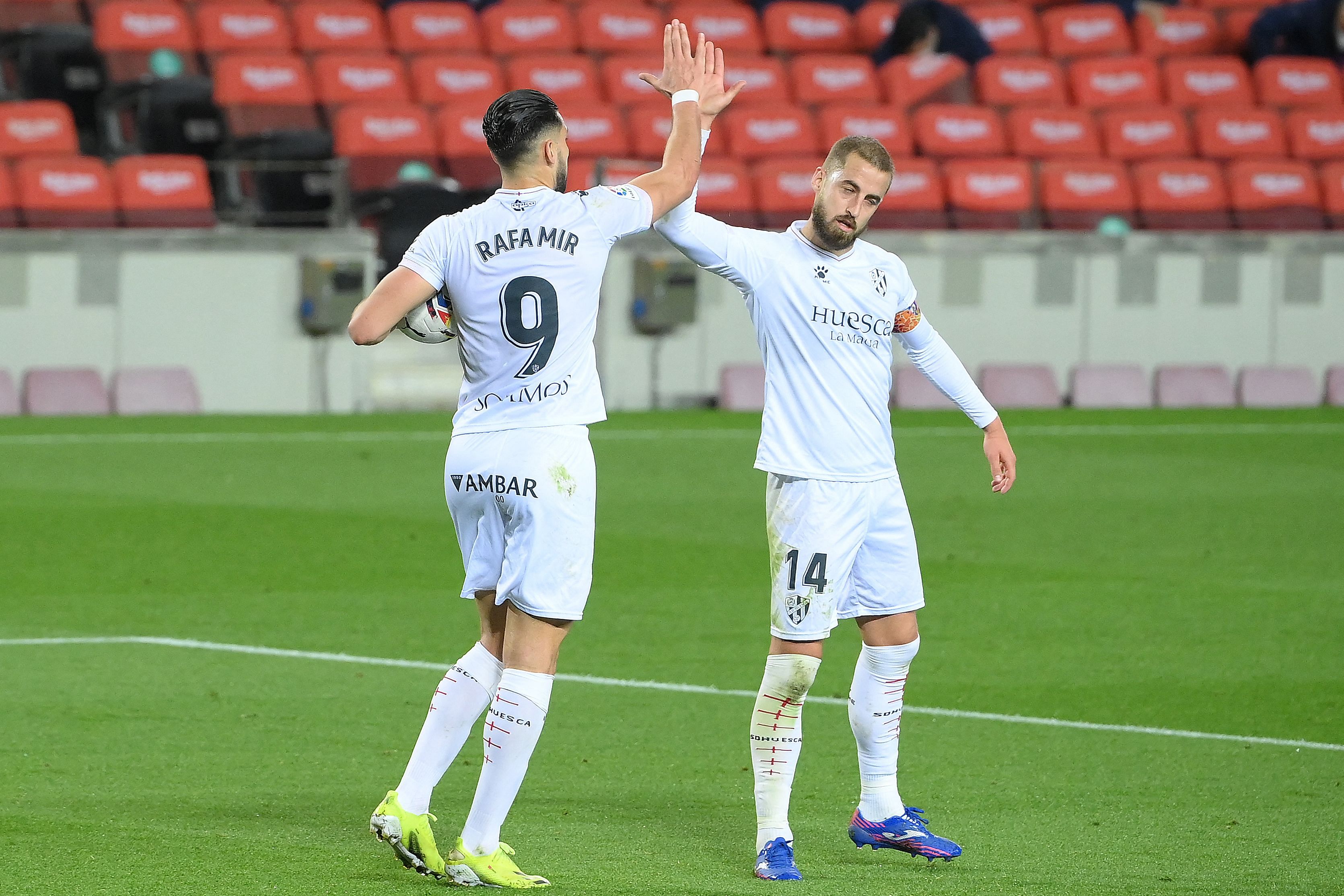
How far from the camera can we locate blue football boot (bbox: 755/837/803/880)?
5.07 meters

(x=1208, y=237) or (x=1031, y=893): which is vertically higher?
(x=1208, y=237)

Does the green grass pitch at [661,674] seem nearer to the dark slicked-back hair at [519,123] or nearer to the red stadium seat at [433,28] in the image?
the dark slicked-back hair at [519,123]

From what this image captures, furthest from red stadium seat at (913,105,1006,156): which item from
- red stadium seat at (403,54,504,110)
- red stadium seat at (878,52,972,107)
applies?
red stadium seat at (403,54,504,110)

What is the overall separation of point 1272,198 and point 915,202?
4006 mm

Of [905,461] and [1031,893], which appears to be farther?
[905,461]

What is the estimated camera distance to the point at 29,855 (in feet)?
16.8

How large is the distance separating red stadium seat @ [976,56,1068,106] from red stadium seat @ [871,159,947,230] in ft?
7.86

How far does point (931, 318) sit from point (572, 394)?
43.8ft

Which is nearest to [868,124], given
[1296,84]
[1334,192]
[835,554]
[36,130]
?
[1334,192]

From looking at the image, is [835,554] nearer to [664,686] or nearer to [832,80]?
[664,686]

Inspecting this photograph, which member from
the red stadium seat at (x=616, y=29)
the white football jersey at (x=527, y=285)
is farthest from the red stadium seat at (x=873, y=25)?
the white football jersey at (x=527, y=285)

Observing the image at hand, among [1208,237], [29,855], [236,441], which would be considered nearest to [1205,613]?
[29,855]

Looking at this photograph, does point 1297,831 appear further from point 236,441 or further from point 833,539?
point 236,441

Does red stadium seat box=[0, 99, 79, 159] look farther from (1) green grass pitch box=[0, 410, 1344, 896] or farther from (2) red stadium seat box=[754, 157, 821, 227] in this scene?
(2) red stadium seat box=[754, 157, 821, 227]
